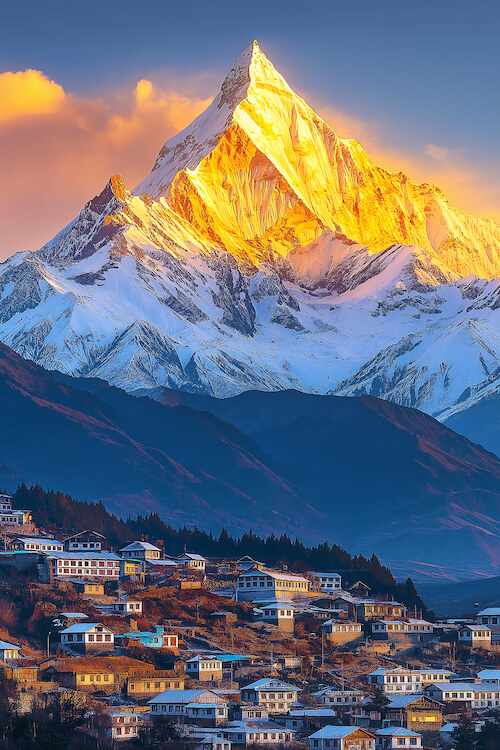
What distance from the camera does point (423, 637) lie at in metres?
192

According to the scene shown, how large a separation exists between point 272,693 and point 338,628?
A: 34.4 metres

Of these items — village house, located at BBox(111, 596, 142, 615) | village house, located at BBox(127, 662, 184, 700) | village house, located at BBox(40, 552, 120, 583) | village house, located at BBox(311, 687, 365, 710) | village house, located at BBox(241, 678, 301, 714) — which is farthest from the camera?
village house, located at BBox(40, 552, 120, 583)

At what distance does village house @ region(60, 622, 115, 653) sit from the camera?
541ft

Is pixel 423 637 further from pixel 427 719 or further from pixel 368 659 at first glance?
pixel 427 719

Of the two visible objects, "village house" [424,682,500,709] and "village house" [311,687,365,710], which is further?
"village house" [424,682,500,709]

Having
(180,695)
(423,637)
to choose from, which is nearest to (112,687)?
(180,695)

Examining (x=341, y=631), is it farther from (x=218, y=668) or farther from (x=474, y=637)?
(x=218, y=668)

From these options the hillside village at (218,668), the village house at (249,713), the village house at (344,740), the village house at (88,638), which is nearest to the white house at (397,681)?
the hillside village at (218,668)

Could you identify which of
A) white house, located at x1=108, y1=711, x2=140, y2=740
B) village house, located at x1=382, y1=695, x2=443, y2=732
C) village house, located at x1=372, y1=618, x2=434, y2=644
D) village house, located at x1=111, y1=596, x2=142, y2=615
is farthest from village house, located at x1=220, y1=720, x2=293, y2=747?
village house, located at x1=372, y1=618, x2=434, y2=644

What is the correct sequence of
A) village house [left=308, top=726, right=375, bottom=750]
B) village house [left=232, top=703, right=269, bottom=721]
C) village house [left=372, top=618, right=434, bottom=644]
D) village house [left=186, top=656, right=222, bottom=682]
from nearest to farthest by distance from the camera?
village house [left=308, top=726, right=375, bottom=750] < village house [left=232, top=703, right=269, bottom=721] < village house [left=186, top=656, right=222, bottom=682] < village house [left=372, top=618, right=434, bottom=644]

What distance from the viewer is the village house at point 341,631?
187288 millimetres

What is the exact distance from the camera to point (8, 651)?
158125mm

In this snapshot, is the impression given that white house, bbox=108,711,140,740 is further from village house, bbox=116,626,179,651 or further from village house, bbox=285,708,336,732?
village house, bbox=116,626,179,651

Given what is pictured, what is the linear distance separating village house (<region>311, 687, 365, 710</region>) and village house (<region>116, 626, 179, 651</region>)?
16.4 meters
